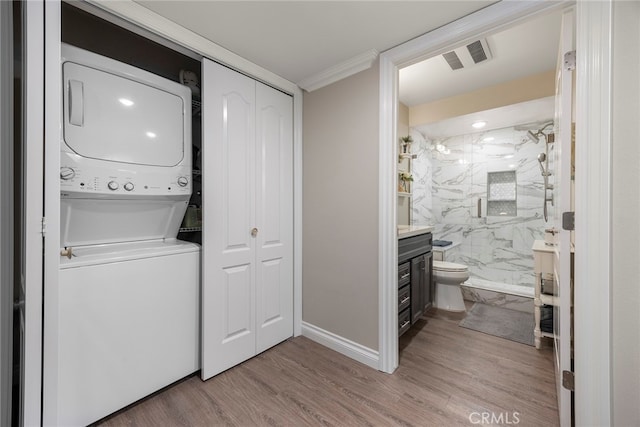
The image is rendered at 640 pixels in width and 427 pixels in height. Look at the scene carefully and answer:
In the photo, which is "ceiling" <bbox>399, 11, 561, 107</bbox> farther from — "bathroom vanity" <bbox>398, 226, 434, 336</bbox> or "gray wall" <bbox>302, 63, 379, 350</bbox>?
"bathroom vanity" <bbox>398, 226, 434, 336</bbox>

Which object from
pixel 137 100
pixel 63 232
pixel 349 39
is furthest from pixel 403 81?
pixel 63 232


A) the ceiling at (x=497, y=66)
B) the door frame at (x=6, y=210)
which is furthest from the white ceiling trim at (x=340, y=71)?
the door frame at (x=6, y=210)

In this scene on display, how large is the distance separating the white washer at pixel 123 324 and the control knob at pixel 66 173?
0.41 meters

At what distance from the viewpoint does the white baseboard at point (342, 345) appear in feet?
6.51

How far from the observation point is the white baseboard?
198 centimetres

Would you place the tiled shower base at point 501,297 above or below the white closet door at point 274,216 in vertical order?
below

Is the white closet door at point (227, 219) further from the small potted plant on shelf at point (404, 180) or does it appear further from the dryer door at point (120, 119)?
the small potted plant on shelf at point (404, 180)

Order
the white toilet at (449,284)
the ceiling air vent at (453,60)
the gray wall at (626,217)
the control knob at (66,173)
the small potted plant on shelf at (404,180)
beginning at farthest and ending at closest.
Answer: the small potted plant on shelf at (404,180), the white toilet at (449,284), the ceiling air vent at (453,60), the control knob at (66,173), the gray wall at (626,217)

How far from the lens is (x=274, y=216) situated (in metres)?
2.27

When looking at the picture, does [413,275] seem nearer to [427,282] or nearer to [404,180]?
[427,282]

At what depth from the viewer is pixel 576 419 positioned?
3.90 feet

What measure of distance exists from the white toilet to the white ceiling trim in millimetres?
2163

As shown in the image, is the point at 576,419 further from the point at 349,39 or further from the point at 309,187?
the point at 349,39

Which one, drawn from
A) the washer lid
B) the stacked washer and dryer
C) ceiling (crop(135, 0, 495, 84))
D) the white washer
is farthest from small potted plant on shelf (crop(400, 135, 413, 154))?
the white washer
